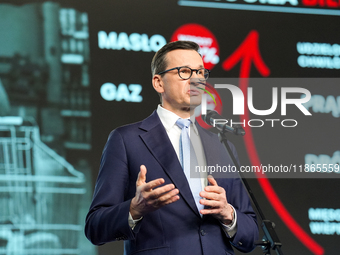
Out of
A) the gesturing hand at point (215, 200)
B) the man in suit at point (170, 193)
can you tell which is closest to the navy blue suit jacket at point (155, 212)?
the man in suit at point (170, 193)

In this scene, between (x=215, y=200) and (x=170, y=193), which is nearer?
(x=170, y=193)

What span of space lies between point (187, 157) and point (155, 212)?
0.99ft

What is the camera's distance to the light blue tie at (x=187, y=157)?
73.1 inches

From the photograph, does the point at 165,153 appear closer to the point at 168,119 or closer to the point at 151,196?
the point at 168,119

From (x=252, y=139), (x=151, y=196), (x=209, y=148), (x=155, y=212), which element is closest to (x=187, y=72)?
(x=209, y=148)

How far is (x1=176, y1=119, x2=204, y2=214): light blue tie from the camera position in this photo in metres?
1.86

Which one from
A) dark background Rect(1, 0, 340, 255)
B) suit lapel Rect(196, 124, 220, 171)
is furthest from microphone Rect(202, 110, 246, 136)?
A: dark background Rect(1, 0, 340, 255)

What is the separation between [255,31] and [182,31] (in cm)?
67

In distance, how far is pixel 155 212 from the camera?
5.87 ft

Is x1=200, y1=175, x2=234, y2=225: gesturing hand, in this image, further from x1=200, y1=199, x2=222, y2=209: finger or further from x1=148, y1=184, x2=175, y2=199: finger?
x1=148, y1=184, x2=175, y2=199: finger

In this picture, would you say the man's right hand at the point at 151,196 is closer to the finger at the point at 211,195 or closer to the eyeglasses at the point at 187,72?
the finger at the point at 211,195

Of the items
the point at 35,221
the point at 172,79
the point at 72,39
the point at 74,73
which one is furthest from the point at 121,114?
the point at 172,79

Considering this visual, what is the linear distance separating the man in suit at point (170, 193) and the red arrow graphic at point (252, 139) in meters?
1.59

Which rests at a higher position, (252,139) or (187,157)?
(252,139)
